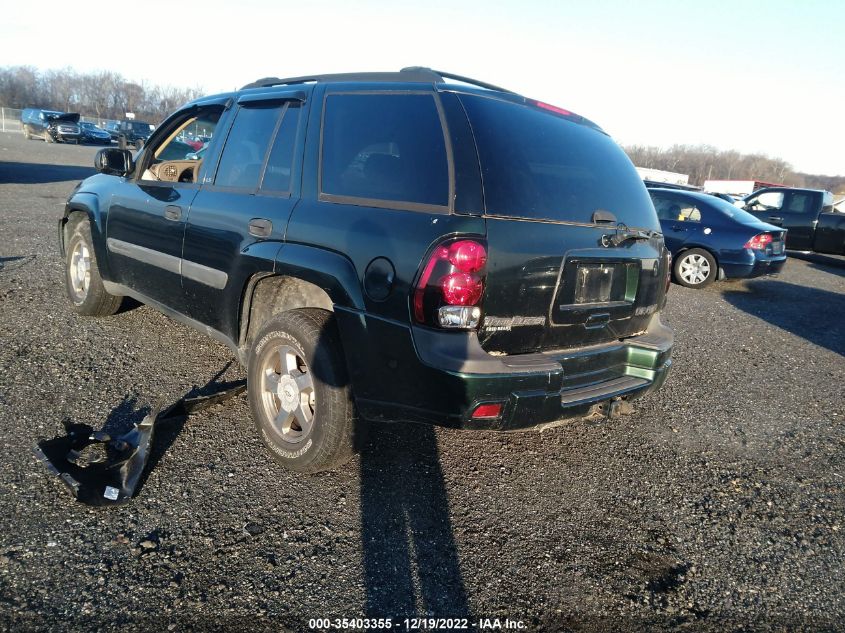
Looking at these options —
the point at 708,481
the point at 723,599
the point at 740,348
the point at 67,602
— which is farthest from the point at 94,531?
the point at 740,348

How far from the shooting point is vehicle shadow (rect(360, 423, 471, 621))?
2.39 meters

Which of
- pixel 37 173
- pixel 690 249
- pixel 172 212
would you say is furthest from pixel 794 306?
pixel 37 173

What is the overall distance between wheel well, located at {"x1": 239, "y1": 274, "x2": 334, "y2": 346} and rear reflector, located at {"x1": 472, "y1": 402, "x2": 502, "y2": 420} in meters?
1.06

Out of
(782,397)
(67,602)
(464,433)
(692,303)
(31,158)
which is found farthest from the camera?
(31,158)

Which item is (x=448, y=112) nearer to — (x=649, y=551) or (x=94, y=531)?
(x=649, y=551)

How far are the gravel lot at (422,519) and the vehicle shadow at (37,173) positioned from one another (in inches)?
563

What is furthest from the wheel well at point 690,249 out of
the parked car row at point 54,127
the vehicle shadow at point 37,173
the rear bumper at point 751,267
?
the parked car row at point 54,127

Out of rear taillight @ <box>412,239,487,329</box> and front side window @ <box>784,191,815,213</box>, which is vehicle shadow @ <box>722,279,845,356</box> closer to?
front side window @ <box>784,191,815,213</box>

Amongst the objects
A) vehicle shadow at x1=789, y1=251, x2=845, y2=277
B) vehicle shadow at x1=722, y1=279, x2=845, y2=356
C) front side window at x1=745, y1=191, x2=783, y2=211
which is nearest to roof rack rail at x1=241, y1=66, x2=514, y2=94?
vehicle shadow at x1=722, y1=279, x2=845, y2=356

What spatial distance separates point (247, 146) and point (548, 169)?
1.85 metres

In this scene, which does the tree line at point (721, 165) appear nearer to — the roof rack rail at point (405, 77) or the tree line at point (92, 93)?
the tree line at point (92, 93)

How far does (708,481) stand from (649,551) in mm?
950

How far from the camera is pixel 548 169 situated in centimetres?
A: 307

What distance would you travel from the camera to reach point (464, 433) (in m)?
3.91
